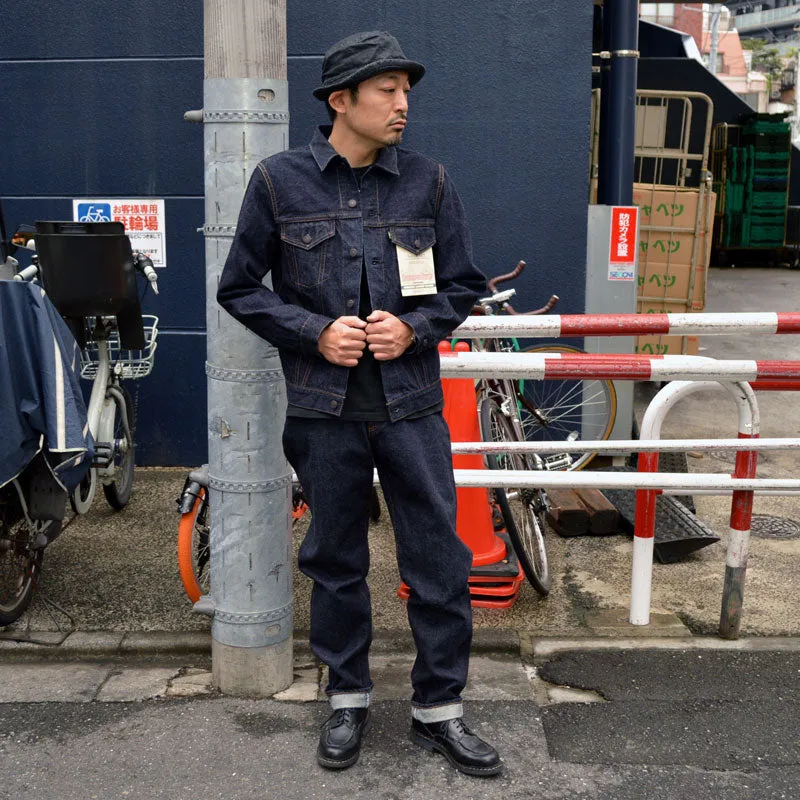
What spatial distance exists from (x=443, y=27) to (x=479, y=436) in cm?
264

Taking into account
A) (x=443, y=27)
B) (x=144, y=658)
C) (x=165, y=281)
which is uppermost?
(x=443, y=27)

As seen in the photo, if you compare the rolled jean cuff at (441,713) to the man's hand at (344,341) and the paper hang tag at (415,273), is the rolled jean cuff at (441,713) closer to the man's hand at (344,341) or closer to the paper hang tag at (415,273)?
the man's hand at (344,341)

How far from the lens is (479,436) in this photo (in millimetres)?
4441

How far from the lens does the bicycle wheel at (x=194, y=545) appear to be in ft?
12.9

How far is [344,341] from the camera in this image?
2.88 metres

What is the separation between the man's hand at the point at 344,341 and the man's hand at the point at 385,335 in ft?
0.08

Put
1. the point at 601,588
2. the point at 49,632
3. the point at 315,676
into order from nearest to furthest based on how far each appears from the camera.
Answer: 1. the point at 315,676
2. the point at 49,632
3. the point at 601,588

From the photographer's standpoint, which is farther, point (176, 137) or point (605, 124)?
point (605, 124)

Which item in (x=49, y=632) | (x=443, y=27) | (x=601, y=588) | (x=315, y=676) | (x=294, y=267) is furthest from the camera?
(x=443, y=27)

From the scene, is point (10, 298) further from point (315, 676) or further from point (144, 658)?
point (315, 676)

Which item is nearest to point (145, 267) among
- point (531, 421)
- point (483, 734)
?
point (531, 421)

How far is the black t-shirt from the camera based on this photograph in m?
3.01

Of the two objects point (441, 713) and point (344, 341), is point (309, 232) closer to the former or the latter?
point (344, 341)

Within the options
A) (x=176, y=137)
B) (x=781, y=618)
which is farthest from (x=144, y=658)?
(x=176, y=137)
